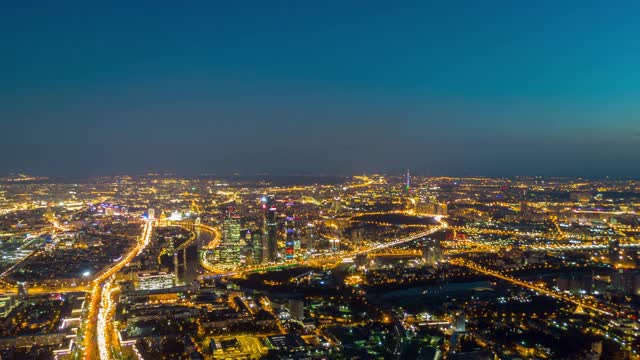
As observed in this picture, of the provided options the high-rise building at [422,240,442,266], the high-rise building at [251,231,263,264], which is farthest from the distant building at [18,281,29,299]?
the high-rise building at [422,240,442,266]

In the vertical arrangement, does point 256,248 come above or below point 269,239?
below

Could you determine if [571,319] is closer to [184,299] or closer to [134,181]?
[184,299]

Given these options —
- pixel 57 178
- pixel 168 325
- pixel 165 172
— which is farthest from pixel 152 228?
pixel 165 172

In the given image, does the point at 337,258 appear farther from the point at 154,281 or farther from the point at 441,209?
the point at 441,209

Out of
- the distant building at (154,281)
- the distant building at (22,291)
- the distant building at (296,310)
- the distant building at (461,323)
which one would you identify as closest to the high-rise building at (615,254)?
the distant building at (461,323)

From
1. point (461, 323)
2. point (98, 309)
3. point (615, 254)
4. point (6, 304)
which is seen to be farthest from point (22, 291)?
point (615, 254)

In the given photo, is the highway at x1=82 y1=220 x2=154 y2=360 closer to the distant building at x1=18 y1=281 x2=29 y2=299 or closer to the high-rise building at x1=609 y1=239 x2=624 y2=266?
the distant building at x1=18 y1=281 x2=29 y2=299
